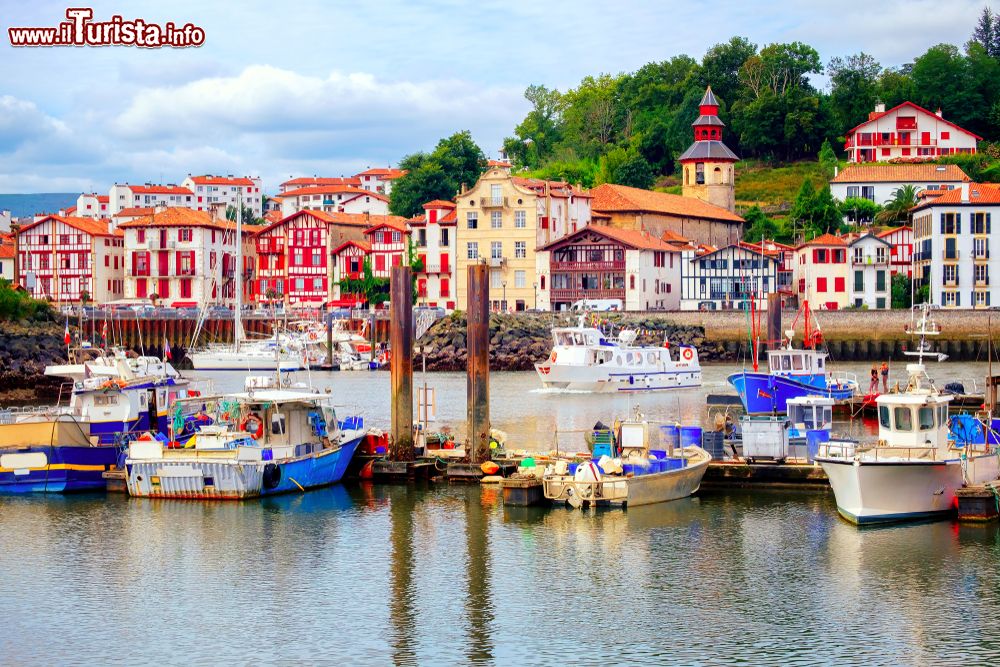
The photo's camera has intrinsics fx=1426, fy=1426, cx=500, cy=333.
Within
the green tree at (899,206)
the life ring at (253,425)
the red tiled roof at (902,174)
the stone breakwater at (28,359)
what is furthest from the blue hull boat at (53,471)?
the red tiled roof at (902,174)

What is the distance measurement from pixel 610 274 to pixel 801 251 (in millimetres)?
12927

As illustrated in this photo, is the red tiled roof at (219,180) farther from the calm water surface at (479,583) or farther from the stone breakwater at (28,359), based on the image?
the calm water surface at (479,583)

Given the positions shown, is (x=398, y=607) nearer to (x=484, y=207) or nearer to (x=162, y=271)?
(x=484, y=207)

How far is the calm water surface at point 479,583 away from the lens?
22859 mm

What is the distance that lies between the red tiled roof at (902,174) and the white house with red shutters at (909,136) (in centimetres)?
785

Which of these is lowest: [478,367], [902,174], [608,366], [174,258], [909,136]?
[608,366]

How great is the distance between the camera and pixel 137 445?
1355 inches

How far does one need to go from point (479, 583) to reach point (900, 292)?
70089 mm

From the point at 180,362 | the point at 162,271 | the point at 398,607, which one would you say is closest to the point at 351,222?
the point at 162,271

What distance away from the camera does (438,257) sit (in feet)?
336

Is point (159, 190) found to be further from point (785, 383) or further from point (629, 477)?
point (629, 477)

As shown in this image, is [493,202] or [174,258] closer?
[493,202]

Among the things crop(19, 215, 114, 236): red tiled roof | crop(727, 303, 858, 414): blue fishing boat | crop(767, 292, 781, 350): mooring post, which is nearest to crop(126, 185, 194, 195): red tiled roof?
crop(19, 215, 114, 236): red tiled roof

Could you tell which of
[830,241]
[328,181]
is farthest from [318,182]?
[830,241]
